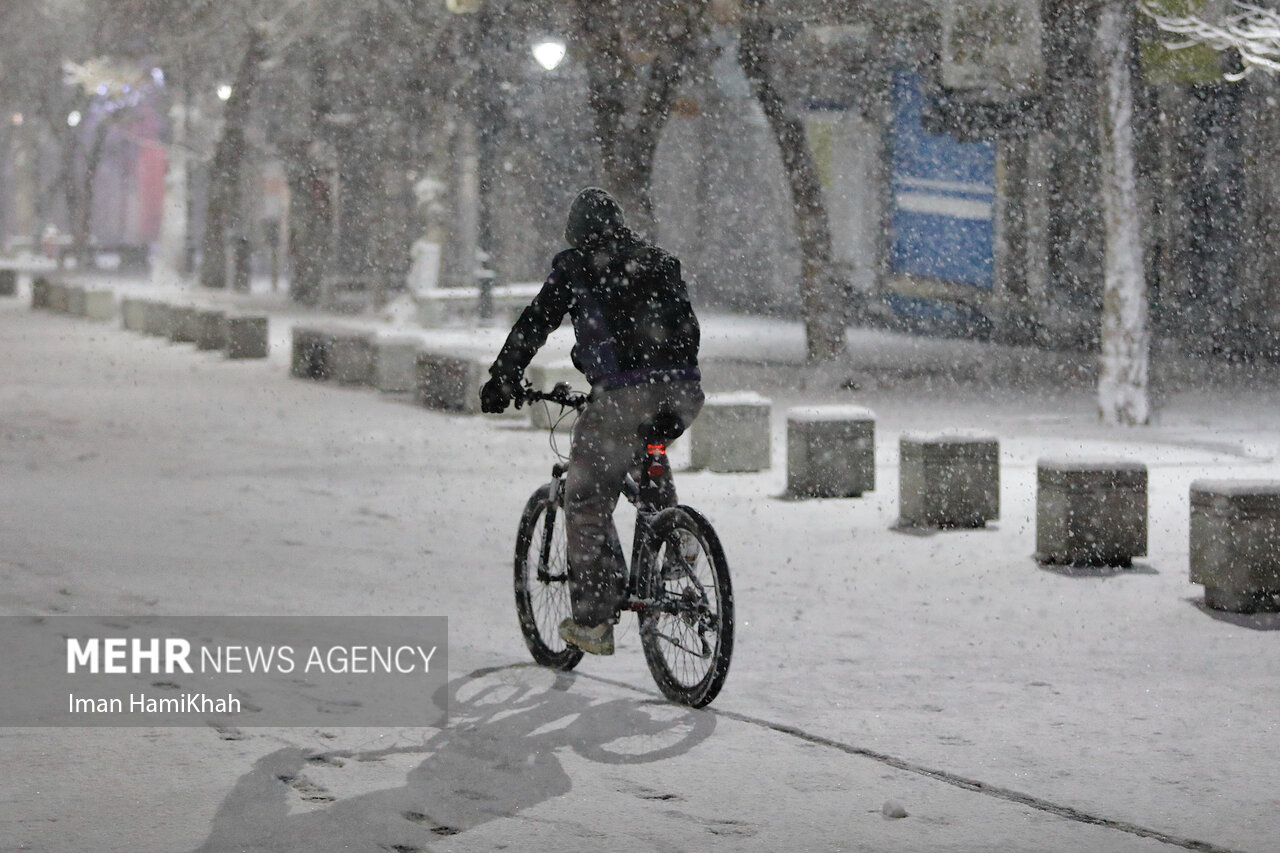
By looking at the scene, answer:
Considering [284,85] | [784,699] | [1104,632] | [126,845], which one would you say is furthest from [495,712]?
[284,85]

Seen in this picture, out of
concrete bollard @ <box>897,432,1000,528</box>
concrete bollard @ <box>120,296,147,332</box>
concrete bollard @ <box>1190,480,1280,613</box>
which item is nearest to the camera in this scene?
concrete bollard @ <box>1190,480,1280,613</box>

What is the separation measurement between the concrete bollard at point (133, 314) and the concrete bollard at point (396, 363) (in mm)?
9640

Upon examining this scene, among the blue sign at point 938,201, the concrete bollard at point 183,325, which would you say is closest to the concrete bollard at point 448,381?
the concrete bollard at point 183,325

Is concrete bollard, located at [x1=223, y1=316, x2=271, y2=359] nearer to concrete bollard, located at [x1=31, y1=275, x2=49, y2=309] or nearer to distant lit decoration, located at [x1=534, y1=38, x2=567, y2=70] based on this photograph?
distant lit decoration, located at [x1=534, y1=38, x2=567, y2=70]

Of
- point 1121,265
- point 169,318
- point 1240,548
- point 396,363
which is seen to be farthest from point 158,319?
point 1240,548

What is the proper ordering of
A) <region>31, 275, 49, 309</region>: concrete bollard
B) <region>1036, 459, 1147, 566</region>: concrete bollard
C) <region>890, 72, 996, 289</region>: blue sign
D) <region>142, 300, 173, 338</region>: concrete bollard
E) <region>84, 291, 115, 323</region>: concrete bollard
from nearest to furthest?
<region>1036, 459, 1147, 566</region>: concrete bollard
<region>142, 300, 173, 338</region>: concrete bollard
<region>890, 72, 996, 289</region>: blue sign
<region>84, 291, 115, 323</region>: concrete bollard
<region>31, 275, 49, 309</region>: concrete bollard

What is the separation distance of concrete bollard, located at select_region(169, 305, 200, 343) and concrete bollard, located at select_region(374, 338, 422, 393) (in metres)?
7.46

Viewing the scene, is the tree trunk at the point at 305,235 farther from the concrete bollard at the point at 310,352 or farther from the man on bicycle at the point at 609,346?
the man on bicycle at the point at 609,346

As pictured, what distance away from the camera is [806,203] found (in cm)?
2138

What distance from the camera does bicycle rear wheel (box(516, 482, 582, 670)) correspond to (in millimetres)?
7559

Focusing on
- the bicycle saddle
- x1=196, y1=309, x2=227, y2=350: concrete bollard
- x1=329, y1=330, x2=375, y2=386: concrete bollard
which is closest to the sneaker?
the bicycle saddle

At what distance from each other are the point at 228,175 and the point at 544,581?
32.9m

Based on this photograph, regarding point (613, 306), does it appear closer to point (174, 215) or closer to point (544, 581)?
point (544, 581)

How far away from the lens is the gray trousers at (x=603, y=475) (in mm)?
6832
